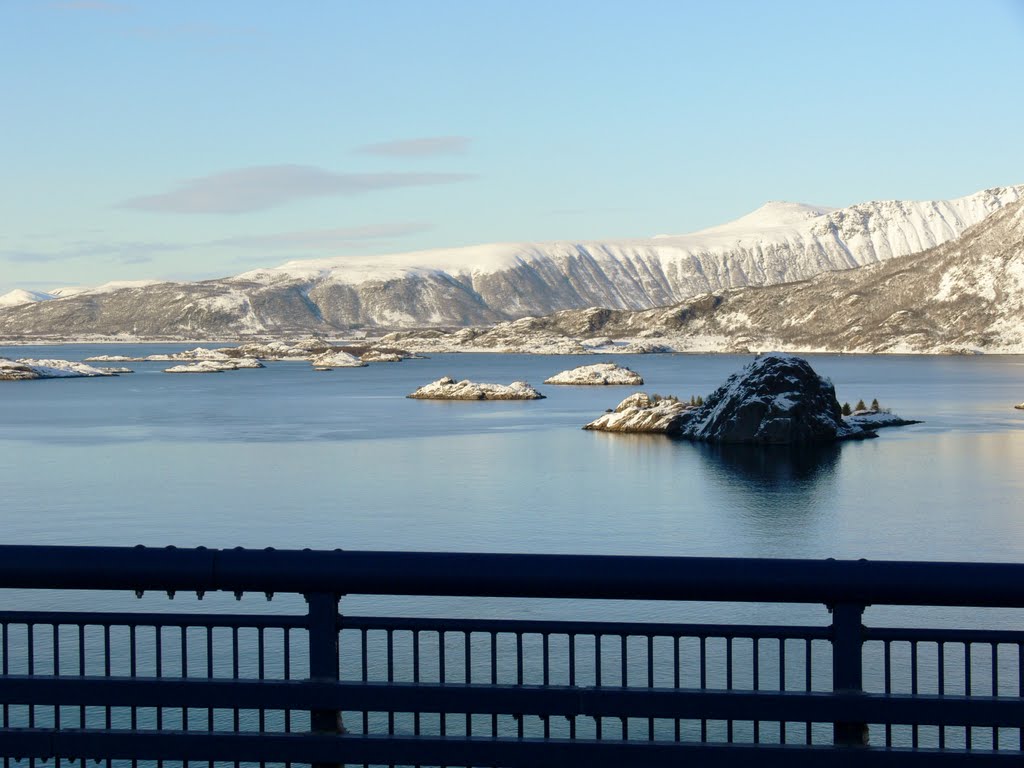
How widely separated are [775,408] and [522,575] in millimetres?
57670

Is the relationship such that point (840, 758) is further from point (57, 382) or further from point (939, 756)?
point (57, 382)

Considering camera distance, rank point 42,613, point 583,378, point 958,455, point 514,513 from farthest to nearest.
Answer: point 583,378
point 958,455
point 514,513
point 42,613

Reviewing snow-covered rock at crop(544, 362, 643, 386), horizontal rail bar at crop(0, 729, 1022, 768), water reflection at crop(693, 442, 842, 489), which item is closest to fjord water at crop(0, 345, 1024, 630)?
water reflection at crop(693, 442, 842, 489)

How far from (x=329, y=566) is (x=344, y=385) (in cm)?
14590

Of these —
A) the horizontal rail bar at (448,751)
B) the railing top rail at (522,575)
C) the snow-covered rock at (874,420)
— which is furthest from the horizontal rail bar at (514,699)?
the snow-covered rock at (874,420)

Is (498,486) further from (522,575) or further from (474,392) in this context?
(474,392)

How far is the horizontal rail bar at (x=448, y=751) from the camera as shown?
5.78m

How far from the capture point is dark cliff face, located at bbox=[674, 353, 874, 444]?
6062 centimetres

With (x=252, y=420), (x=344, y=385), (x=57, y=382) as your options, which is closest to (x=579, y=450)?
(x=252, y=420)

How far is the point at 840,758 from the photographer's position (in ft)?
19.0

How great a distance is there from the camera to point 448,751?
19.7 ft

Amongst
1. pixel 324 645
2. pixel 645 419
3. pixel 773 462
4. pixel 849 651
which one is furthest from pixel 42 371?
pixel 849 651

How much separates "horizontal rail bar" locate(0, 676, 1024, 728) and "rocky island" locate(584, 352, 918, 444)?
54540mm

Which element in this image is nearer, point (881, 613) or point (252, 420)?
point (881, 613)
